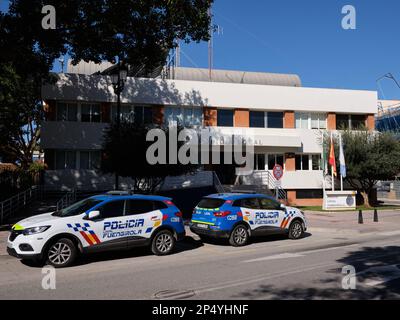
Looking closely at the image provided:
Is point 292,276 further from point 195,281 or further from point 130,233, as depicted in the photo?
point 130,233

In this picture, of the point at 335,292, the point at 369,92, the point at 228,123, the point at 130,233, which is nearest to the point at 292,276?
the point at 335,292

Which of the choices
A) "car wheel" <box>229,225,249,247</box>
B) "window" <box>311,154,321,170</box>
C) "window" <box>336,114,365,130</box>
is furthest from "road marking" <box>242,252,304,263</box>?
"window" <box>336,114,365,130</box>

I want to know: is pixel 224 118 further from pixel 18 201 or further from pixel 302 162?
pixel 18 201

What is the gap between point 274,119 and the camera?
30.6 metres

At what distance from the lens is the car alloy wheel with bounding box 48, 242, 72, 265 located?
9.27 m

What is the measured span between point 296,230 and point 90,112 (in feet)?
57.0

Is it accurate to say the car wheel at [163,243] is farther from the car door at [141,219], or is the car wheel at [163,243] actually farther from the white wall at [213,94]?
the white wall at [213,94]

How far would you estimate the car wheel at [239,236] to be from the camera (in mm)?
12789

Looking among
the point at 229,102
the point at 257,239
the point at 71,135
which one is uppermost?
the point at 229,102

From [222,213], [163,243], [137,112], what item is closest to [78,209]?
[163,243]

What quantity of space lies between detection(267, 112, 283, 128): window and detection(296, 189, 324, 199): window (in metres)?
5.25

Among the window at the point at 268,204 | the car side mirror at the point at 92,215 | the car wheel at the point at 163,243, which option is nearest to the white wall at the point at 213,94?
the window at the point at 268,204

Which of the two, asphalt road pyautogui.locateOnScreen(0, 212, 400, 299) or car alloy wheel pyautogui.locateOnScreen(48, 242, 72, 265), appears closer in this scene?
asphalt road pyautogui.locateOnScreen(0, 212, 400, 299)

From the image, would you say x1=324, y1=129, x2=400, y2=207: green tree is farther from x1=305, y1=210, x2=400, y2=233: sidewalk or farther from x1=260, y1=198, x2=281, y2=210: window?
x1=260, y1=198, x2=281, y2=210: window
